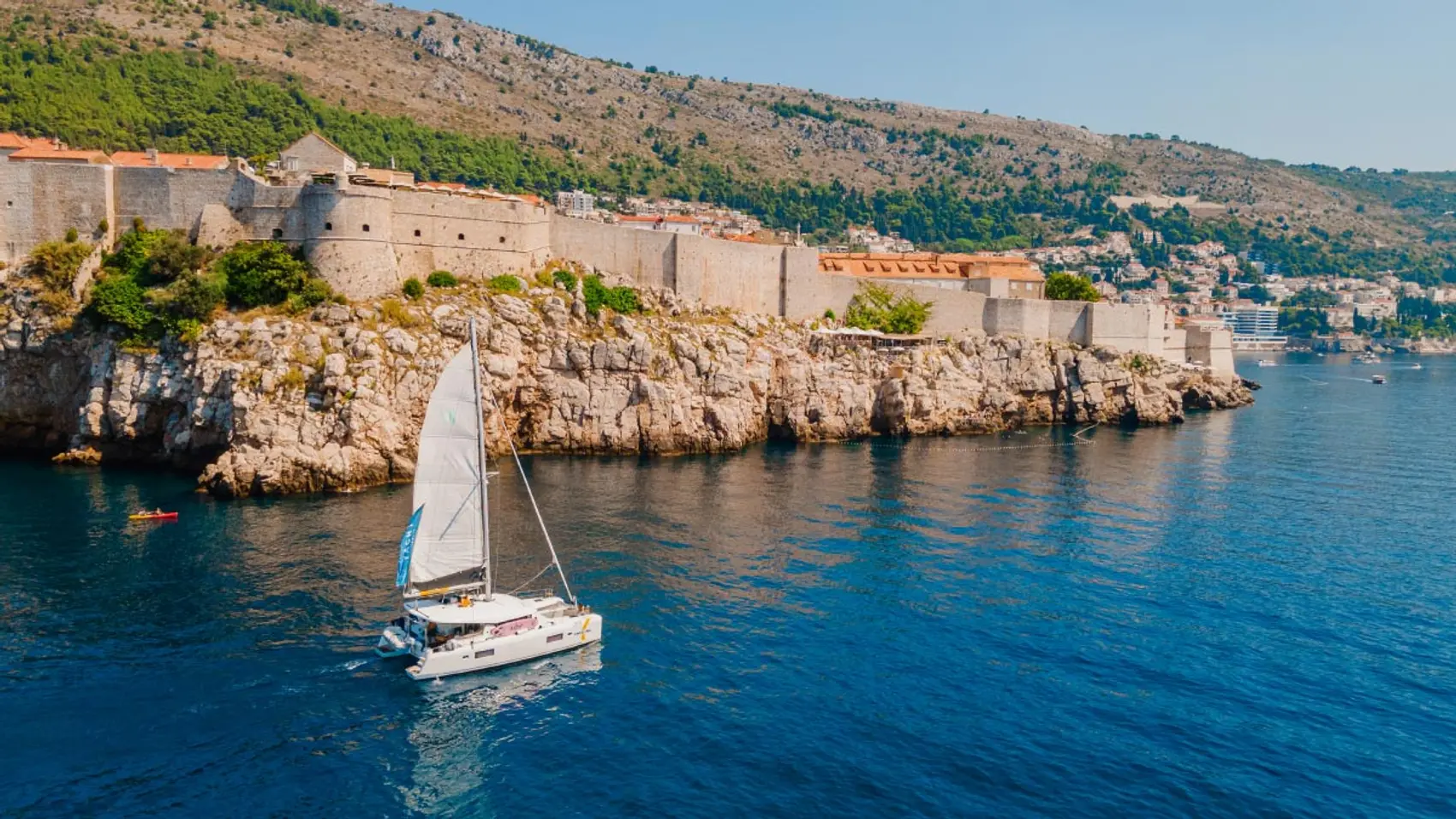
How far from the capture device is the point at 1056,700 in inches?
1065

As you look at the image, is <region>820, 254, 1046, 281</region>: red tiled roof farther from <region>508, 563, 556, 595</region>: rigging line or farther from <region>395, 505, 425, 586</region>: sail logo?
<region>395, 505, 425, 586</region>: sail logo

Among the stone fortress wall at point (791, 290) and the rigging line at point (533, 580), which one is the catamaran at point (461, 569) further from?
the stone fortress wall at point (791, 290)

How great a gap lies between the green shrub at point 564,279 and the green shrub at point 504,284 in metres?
3.01

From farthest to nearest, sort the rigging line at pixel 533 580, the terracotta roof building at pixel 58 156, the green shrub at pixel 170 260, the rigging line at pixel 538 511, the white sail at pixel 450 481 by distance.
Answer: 1. the terracotta roof building at pixel 58 156
2. the green shrub at pixel 170 260
3. the rigging line at pixel 533 580
4. the rigging line at pixel 538 511
5. the white sail at pixel 450 481

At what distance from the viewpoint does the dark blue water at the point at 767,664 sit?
22.6m

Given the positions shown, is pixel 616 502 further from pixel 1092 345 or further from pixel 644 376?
pixel 1092 345

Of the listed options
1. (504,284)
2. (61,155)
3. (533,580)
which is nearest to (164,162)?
(61,155)

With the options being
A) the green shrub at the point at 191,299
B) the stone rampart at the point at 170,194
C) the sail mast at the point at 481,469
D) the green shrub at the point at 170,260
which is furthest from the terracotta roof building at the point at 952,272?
the sail mast at the point at 481,469

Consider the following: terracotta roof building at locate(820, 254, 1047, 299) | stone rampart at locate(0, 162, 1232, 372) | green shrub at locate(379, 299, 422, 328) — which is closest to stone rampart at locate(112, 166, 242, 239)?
stone rampart at locate(0, 162, 1232, 372)

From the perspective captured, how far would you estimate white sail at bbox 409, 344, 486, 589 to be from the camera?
29.8 m

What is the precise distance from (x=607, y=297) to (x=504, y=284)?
6654mm

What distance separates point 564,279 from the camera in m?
63.8

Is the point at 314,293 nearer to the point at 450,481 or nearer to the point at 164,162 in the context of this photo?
the point at 164,162

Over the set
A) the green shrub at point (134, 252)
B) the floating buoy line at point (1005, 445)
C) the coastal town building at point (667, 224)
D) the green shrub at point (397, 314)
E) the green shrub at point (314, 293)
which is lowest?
the floating buoy line at point (1005, 445)
